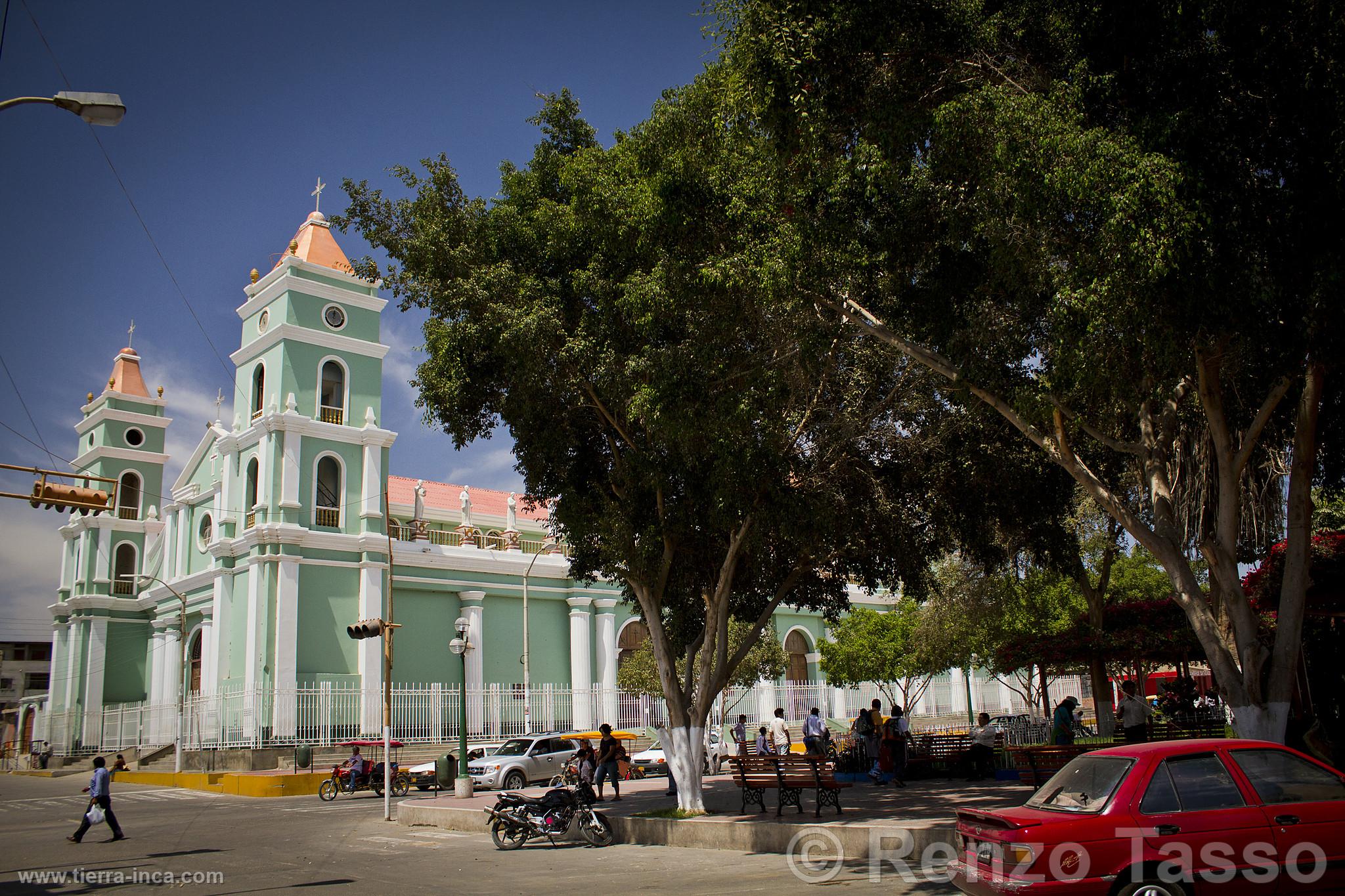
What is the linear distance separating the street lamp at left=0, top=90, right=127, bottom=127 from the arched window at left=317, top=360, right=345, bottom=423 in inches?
1054

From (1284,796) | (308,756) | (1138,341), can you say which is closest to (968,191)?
(1138,341)

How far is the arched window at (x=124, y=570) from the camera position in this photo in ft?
140

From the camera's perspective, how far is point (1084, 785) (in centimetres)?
685

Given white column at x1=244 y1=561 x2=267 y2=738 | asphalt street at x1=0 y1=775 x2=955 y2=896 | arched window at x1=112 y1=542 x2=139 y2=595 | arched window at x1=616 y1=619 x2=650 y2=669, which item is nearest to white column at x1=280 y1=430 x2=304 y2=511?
white column at x1=244 y1=561 x2=267 y2=738

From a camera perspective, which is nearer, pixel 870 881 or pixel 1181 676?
pixel 870 881

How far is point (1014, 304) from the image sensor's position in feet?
35.4

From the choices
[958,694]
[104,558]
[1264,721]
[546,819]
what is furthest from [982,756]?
[104,558]

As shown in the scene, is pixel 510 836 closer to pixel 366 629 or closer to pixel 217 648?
pixel 366 629

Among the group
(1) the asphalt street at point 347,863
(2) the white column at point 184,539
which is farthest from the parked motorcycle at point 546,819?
(2) the white column at point 184,539

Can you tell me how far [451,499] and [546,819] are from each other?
3127 centimetres

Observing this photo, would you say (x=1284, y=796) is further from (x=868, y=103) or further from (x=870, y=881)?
(x=868, y=103)

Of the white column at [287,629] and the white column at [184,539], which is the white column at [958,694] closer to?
the white column at [287,629]

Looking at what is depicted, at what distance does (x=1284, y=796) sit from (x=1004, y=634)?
90.5 ft

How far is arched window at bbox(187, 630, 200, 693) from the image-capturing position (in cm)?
3719
